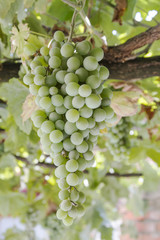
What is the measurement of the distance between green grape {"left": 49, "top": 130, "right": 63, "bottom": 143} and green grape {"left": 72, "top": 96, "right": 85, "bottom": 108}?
0.05 meters

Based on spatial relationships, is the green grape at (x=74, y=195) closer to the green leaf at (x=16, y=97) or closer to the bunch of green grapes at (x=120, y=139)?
the green leaf at (x=16, y=97)

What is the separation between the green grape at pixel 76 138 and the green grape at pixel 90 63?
0.33 ft

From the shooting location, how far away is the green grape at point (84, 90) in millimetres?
346

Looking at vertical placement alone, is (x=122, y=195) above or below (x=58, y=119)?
below

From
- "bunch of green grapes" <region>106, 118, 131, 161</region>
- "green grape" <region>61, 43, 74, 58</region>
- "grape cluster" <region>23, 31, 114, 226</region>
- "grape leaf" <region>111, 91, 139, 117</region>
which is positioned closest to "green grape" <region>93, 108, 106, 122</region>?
"grape cluster" <region>23, 31, 114, 226</region>

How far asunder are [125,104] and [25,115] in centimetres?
25

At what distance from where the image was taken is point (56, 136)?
1.18ft

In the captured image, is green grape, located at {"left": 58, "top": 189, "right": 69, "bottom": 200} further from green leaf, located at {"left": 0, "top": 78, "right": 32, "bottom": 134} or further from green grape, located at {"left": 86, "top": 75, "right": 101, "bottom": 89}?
green leaf, located at {"left": 0, "top": 78, "right": 32, "bottom": 134}

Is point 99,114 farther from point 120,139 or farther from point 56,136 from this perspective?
point 120,139

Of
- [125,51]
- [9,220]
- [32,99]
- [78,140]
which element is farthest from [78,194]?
Answer: [9,220]

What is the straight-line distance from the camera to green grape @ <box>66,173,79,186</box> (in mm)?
343

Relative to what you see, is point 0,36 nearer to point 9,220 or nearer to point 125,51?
point 125,51

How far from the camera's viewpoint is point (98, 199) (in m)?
1.52

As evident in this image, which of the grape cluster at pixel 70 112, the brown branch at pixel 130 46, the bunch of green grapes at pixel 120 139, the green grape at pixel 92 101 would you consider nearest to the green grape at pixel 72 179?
the grape cluster at pixel 70 112
